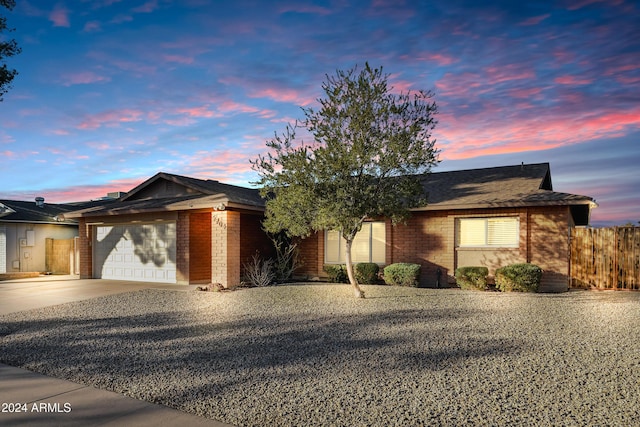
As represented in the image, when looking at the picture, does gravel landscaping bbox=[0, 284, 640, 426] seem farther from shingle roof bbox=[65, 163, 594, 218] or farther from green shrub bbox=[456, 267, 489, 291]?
shingle roof bbox=[65, 163, 594, 218]

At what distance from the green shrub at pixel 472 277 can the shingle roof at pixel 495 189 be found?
214 centimetres

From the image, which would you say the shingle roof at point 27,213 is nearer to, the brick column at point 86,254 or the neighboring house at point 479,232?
the brick column at point 86,254

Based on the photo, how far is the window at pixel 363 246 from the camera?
56.5 ft

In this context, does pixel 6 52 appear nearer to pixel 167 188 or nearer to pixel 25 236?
pixel 167 188

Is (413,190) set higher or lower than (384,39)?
lower

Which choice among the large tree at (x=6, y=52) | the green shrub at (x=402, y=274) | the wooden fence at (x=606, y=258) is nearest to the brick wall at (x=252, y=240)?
the green shrub at (x=402, y=274)

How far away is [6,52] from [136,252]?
8.14m

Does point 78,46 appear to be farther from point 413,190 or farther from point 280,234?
point 413,190

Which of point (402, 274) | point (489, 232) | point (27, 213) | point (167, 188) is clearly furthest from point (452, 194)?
point (27, 213)

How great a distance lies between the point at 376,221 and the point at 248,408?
13098 millimetres

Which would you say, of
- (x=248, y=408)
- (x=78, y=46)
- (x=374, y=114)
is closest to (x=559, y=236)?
(x=374, y=114)

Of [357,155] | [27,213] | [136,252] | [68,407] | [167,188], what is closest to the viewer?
[68,407]

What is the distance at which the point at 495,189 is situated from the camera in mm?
16359

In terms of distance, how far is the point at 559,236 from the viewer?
566 inches
